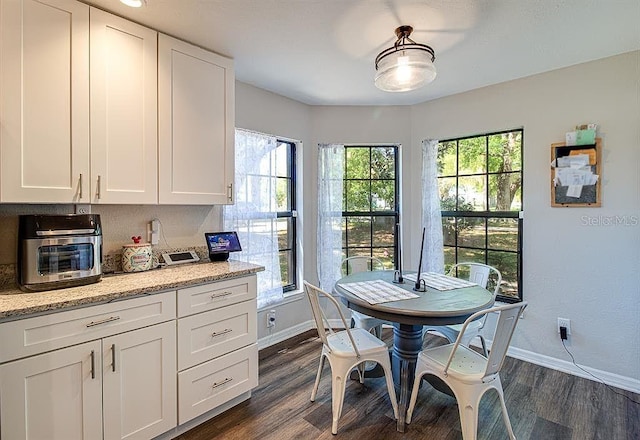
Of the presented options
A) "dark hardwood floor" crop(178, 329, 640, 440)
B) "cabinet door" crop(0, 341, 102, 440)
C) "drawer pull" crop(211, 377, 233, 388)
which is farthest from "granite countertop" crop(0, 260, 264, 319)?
"dark hardwood floor" crop(178, 329, 640, 440)

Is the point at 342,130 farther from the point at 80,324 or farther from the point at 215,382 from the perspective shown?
the point at 80,324

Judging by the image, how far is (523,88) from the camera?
2768mm

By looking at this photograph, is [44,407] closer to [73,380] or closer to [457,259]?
[73,380]

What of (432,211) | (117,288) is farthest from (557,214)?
(117,288)

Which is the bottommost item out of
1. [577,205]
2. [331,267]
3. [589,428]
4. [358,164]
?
[589,428]

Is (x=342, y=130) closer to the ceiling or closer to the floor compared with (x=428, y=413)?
closer to the ceiling

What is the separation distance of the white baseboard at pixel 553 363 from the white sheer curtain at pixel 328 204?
1.91 ft

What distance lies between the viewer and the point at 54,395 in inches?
55.9

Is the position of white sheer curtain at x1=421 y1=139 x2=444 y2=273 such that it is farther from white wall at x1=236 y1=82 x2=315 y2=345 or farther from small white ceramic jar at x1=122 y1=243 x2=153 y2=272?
small white ceramic jar at x1=122 y1=243 x2=153 y2=272

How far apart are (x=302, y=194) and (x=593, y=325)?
2661 mm

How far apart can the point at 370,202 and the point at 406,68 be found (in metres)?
1.80

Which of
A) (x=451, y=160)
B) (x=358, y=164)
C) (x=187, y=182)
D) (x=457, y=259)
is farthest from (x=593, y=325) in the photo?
(x=187, y=182)

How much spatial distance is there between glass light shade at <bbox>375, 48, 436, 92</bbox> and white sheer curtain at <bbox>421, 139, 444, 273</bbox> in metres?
1.41

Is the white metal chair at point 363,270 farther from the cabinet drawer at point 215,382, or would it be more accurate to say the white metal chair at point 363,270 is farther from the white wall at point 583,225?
the white wall at point 583,225
